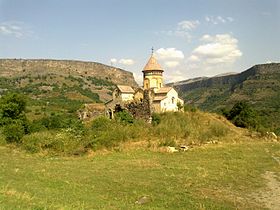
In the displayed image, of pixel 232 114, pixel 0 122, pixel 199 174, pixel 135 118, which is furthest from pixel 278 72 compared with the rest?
pixel 199 174

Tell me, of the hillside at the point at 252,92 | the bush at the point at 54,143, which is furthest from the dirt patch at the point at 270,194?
the hillside at the point at 252,92

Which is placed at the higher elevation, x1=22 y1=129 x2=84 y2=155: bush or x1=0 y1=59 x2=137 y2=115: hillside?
x1=0 y1=59 x2=137 y2=115: hillside

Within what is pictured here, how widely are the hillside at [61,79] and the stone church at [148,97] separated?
61.4m

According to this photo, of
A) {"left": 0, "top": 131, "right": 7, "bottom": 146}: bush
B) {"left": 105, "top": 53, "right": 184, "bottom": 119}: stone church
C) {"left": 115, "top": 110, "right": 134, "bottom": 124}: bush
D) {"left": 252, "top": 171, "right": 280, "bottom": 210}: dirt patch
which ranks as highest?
{"left": 105, "top": 53, "right": 184, "bottom": 119}: stone church

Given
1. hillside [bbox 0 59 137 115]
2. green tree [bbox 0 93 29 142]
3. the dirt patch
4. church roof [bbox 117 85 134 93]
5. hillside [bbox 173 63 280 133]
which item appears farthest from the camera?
hillside [bbox 0 59 137 115]

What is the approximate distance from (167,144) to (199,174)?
10.5 metres

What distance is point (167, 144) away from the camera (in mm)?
28250

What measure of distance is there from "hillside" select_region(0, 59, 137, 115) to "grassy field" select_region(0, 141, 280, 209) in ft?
258

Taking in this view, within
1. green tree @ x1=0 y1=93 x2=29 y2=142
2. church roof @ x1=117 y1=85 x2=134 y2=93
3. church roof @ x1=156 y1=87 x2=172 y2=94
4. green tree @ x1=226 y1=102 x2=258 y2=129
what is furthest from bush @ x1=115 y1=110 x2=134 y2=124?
green tree @ x1=226 y1=102 x2=258 y2=129

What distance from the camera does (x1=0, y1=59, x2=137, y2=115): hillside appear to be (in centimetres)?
11200

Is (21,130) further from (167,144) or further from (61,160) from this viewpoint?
(167,144)

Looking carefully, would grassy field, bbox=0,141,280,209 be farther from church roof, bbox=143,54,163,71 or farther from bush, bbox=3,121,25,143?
church roof, bbox=143,54,163,71

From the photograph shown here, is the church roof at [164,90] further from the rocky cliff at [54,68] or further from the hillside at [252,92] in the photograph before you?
the rocky cliff at [54,68]

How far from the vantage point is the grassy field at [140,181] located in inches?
467
